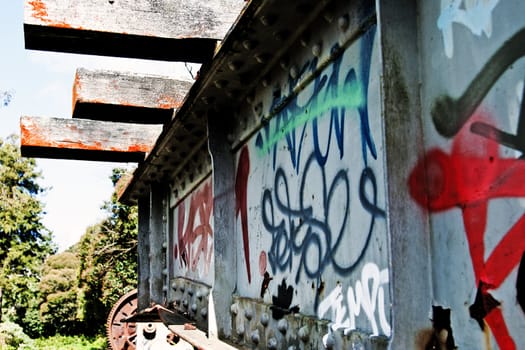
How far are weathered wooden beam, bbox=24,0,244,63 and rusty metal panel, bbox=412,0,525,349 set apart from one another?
2649 millimetres

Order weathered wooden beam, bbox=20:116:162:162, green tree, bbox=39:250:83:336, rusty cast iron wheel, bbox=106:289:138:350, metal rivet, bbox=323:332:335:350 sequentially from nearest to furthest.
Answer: metal rivet, bbox=323:332:335:350, weathered wooden beam, bbox=20:116:162:162, rusty cast iron wheel, bbox=106:289:138:350, green tree, bbox=39:250:83:336

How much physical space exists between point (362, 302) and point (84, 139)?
20.4 ft

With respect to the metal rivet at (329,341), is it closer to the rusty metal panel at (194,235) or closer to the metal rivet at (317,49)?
the metal rivet at (317,49)

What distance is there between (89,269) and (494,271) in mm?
23677

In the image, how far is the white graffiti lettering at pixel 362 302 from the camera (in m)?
2.55

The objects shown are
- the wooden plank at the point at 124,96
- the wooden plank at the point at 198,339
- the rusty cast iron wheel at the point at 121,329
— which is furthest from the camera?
the rusty cast iron wheel at the point at 121,329

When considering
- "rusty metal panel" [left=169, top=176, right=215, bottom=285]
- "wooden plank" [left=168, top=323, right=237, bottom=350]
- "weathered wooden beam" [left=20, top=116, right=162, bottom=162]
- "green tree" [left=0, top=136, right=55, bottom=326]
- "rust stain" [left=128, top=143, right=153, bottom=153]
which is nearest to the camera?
"wooden plank" [left=168, top=323, right=237, bottom=350]

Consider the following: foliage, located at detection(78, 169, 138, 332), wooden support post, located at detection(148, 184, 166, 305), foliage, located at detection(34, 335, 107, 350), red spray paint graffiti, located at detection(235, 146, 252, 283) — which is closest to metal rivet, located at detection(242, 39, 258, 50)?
red spray paint graffiti, located at detection(235, 146, 252, 283)

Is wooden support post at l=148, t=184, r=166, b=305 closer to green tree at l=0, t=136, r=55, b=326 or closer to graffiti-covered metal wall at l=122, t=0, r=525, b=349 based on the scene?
graffiti-covered metal wall at l=122, t=0, r=525, b=349

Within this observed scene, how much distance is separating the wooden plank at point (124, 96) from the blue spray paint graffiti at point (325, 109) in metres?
2.85

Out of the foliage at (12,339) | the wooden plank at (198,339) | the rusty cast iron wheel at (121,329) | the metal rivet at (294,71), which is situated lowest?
the foliage at (12,339)

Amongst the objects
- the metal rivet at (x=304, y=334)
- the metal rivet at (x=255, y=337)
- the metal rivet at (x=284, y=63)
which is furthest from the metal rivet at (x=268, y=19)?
the metal rivet at (x=255, y=337)

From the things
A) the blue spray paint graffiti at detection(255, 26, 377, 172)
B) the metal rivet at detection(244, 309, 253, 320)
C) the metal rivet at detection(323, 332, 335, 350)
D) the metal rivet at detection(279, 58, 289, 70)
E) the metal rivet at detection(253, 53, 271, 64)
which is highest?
the metal rivet at detection(253, 53, 271, 64)

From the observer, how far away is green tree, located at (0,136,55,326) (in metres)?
40.1
